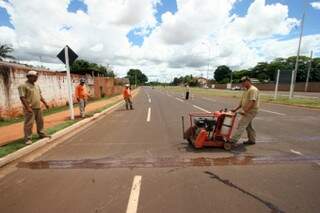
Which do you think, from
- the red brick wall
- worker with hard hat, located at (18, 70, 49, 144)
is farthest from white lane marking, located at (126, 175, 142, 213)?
the red brick wall

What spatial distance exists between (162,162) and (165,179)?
0.94m

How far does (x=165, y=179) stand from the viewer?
14.4 ft

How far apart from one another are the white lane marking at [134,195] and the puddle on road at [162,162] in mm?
762

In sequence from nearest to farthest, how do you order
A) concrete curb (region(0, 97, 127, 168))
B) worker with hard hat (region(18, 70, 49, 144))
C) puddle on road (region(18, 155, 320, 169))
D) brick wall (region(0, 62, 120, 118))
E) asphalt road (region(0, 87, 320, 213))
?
asphalt road (region(0, 87, 320, 213))
puddle on road (region(18, 155, 320, 169))
concrete curb (region(0, 97, 127, 168))
worker with hard hat (region(18, 70, 49, 144))
brick wall (region(0, 62, 120, 118))

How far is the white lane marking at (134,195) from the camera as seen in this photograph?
3.40 meters

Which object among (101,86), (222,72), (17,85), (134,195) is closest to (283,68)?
(222,72)

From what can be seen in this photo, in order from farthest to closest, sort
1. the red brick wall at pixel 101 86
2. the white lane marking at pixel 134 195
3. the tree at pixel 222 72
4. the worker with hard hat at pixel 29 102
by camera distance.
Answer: the tree at pixel 222 72 → the red brick wall at pixel 101 86 → the worker with hard hat at pixel 29 102 → the white lane marking at pixel 134 195

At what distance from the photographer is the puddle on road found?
17.0 feet

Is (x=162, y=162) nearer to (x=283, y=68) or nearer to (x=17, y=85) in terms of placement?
(x=17, y=85)

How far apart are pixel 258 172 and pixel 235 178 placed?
606 mm

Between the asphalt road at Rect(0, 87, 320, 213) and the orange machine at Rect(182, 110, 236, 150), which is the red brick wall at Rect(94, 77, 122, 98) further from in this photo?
the orange machine at Rect(182, 110, 236, 150)

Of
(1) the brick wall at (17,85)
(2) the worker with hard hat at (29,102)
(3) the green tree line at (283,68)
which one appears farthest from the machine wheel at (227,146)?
(3) the green tree line at (283,68)

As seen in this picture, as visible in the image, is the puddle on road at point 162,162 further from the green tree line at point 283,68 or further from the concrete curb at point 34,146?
the green tree line at point 283,68

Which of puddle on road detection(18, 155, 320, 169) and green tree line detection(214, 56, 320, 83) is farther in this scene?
green tree line detection(214, 56, 320, 83)
